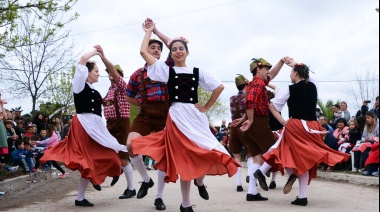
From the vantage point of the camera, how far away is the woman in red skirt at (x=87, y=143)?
7.36 m

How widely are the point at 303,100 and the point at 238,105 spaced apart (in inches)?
108

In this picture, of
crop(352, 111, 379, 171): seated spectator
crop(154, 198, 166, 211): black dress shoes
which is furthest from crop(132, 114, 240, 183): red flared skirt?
crop(352, 111, 379, 171): seated spectator

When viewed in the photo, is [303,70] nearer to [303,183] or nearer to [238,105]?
[303,183]

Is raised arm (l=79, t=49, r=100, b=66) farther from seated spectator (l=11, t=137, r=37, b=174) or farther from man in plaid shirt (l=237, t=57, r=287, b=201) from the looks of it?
seated spectator (l=11, t=137, r=37, b=174)

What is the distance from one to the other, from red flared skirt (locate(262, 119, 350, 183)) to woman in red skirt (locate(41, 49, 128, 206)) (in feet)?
6.65

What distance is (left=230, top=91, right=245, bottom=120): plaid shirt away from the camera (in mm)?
10289

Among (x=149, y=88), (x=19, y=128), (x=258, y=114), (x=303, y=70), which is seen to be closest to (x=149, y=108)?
(x=149, y=88)

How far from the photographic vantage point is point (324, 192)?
931 cm

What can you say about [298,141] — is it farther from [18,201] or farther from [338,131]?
[338,131]

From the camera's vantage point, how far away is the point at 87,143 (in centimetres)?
761

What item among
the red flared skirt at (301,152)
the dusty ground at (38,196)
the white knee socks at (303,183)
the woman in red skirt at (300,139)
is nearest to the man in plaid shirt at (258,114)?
the woman in red skirt at (300,139)

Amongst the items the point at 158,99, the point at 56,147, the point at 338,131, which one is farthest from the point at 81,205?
the point at 338,131

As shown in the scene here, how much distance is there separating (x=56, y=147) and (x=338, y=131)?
31.2ft

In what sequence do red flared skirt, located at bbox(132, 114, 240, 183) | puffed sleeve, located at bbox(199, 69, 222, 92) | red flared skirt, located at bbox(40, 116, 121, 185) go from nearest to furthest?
red flared skirt, located at bbox(132, 114, 240, 183) < puffed sleeve, located at bbox(199, 69, 222, 92) < red flared skirt, located at bbox(40, 116, 121, 185)
